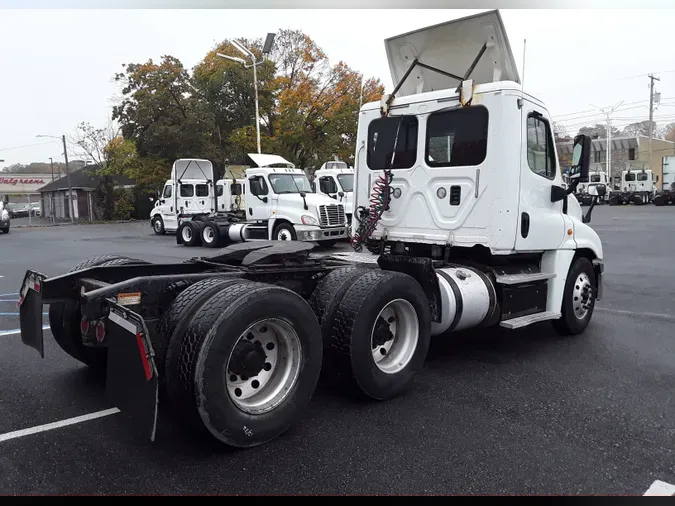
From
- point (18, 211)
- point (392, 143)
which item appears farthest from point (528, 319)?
point (18, 211)

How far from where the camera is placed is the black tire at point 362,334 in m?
4.46

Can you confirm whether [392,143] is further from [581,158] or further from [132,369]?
[132,369]

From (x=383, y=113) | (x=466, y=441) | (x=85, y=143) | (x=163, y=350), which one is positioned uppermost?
(x=85, y=143)

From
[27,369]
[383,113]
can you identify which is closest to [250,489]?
[27,369]

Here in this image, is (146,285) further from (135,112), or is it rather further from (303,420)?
(135,112)

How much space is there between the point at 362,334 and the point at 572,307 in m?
3.40

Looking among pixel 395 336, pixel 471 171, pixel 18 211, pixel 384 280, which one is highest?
pixel 471 171

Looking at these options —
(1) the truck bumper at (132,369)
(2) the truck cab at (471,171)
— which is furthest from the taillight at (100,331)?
(2) the truck cab at (471,171)

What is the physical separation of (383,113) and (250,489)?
4.56 meters

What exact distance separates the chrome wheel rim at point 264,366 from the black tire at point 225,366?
0.05 m

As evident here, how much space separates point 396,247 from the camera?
6.75m

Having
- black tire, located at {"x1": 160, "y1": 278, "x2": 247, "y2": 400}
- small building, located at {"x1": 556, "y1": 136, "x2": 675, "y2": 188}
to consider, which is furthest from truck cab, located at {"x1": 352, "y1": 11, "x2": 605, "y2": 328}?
small building, located at {"x1": 556, "y1": 136, "x2": 675, "y2": 188}

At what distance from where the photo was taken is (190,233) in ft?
69.6

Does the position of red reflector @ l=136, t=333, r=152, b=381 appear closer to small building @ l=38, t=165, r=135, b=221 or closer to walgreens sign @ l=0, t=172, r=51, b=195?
small building @ l=38, t=165, r=135, b=221
